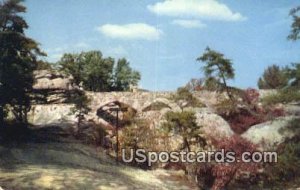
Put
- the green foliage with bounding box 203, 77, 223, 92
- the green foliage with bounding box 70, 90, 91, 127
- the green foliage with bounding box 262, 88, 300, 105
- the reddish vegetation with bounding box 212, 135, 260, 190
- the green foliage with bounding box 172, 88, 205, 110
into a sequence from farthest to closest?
the green foliage with bounding box 203, 77, 223, 92, the green foliage with bounding box 172, 88, 205, 110, the green foliage with bounding box 70, 90, 91, 127, the reddish vegetation with bounding box 212, 135, 260, 190, the green foliage with bounding box 262, 88, 300, 105

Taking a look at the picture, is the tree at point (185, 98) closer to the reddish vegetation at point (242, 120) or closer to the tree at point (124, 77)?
the reddish vegetation at point (242, 120)

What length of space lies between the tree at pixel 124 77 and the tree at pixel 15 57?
Result: 7498 millimetres

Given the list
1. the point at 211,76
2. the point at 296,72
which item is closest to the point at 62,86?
the point at 211,76

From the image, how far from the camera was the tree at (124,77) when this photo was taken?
854 inches

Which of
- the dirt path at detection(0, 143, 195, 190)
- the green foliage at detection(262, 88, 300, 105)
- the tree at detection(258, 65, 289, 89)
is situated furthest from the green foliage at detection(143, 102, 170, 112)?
the tree at detection(258, 65, 289, 89)

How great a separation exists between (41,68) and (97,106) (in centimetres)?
320

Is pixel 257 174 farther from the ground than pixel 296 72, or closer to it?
closer to it

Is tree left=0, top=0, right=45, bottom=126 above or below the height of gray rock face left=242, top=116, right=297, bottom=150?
above

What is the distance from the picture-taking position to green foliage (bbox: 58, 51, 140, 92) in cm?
2016

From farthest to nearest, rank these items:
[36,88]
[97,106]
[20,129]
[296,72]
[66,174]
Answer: [97,106], [36,88], [20,129], [296,72], [66,174]

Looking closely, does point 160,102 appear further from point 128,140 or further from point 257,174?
point 257,174

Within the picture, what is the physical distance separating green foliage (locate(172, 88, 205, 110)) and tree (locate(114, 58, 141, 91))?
12.4 feet

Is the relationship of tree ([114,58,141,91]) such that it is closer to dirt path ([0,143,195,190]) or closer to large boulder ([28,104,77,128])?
large boulder ([28,104,77,128])

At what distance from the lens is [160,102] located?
19.5 m
